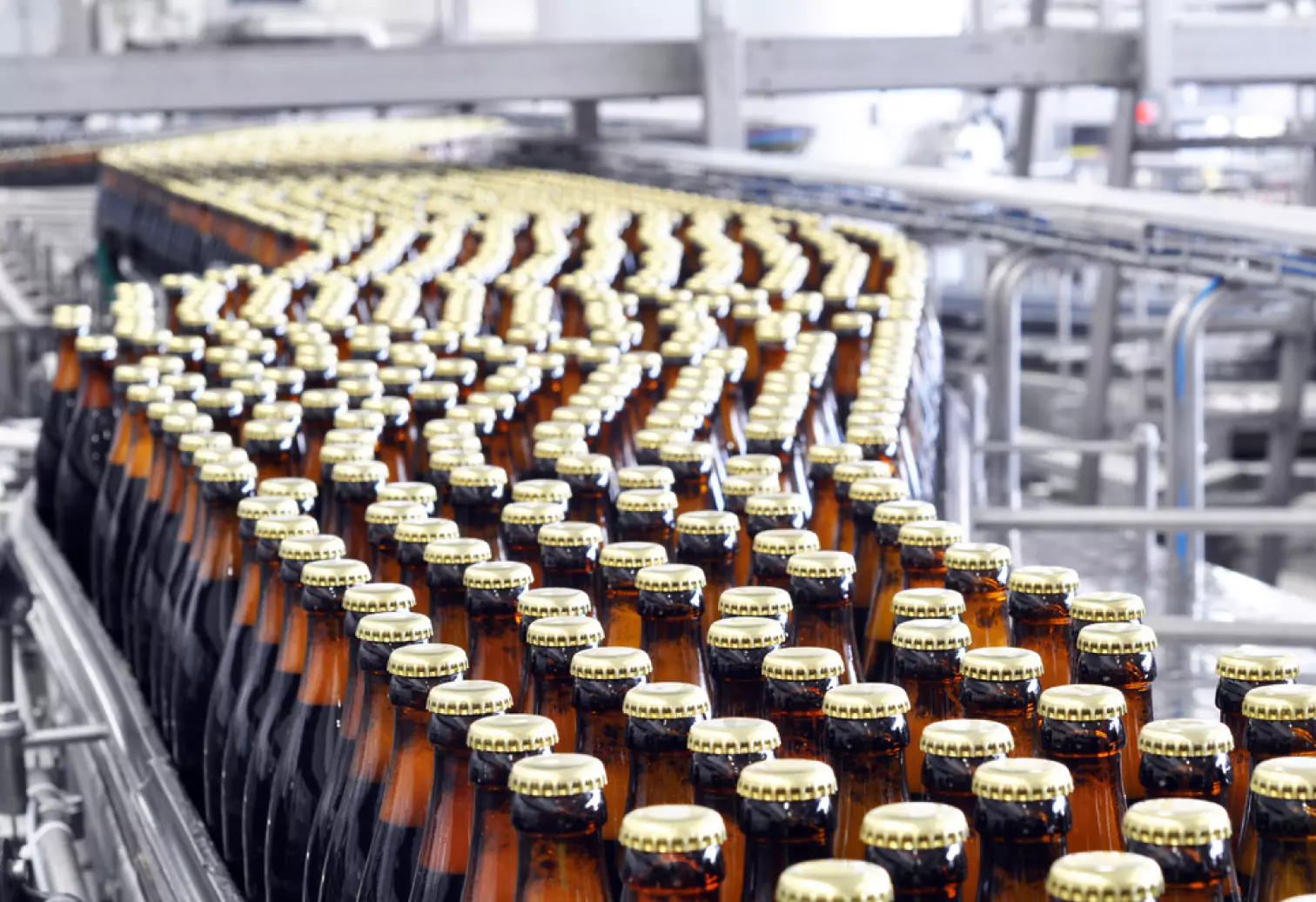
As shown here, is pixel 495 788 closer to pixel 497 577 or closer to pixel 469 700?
pixel 469 700

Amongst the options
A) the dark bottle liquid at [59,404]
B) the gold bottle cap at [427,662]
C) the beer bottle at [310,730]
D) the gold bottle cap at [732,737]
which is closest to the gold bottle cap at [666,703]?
the gold bottle cap at [732,737]

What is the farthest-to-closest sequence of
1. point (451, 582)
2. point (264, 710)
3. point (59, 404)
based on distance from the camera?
point (59, 404) < point (264, 710) < point (451, 582)

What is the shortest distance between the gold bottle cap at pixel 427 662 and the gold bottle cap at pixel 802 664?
0.19m

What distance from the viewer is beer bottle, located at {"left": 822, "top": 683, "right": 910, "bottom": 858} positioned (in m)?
0.95

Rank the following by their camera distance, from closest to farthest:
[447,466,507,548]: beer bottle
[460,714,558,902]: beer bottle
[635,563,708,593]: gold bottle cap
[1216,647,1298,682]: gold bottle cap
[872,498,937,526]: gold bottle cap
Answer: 1. [460,714,558,902]: beer bottle
2. [1216,647,1298,682]: gold bottle cap
3. [635,563,708,593]: gold bottle cap
4. [872,498,937,526]: gold bottle cap
5. [447,466,507,548]: beer bottle

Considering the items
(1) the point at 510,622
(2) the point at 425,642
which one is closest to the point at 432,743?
(2) the point at 425,642

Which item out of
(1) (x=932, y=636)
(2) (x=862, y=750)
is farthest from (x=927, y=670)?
(2) (x=862, y=750)

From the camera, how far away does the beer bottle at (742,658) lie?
3.59 ft

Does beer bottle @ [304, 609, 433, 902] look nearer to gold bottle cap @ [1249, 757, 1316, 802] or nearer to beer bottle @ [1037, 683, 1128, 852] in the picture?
beer bottle @ [1037, 683, 1128, 852]

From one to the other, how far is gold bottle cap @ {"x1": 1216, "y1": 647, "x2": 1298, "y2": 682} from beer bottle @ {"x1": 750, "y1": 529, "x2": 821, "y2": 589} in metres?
0.33

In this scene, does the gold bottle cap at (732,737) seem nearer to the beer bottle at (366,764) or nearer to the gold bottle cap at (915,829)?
the gold bottle cap at (915,829)

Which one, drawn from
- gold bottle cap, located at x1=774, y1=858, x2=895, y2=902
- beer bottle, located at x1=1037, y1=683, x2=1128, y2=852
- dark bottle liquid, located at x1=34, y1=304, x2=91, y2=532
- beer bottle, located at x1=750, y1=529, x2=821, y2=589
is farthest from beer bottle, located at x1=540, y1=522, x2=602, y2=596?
dark bottle liquid, located at x1=34, y1=304, x2=91, y2=532

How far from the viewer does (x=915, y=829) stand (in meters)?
0.81

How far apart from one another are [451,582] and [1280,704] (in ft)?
1.93
